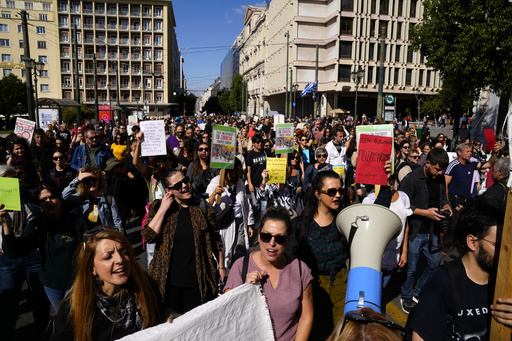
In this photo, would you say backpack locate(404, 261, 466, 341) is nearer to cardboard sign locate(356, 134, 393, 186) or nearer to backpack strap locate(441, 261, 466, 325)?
backpack strap locate(441, 261, 466, 325)

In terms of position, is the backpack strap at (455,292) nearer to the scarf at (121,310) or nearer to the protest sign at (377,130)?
the scarf at (121,310)

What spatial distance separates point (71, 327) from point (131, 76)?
78.1 metres

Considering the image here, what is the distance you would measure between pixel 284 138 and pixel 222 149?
122 inches

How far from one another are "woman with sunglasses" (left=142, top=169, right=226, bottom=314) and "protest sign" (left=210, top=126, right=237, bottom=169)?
4.58ft

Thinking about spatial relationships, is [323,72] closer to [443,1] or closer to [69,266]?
[443,1]

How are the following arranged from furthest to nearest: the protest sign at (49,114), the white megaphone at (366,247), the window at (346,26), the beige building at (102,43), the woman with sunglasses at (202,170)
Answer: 1. the beige building at (102,43)
2. the window at (346,26)
3. the protest sign at (49,114)
4. the woman with sunglasses at (202,170)
5. the white megaphone at (366,247)

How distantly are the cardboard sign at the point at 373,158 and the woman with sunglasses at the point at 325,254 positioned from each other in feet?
2.34

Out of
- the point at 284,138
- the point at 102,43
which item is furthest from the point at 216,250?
the point at 102,43

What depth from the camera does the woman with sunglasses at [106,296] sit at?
2014 mm

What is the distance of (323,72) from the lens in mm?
52344

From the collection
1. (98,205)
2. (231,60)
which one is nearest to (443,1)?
(98,205)

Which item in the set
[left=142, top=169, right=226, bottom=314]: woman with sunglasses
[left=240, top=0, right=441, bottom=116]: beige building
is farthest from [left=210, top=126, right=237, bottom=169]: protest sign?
[left=240, top=0, right=441, bottom=116]: beige building

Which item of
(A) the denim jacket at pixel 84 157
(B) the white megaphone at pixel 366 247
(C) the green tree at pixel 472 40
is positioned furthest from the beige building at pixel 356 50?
(B) the white megaphone at pixel 366 247

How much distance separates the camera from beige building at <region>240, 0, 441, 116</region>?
156ft
